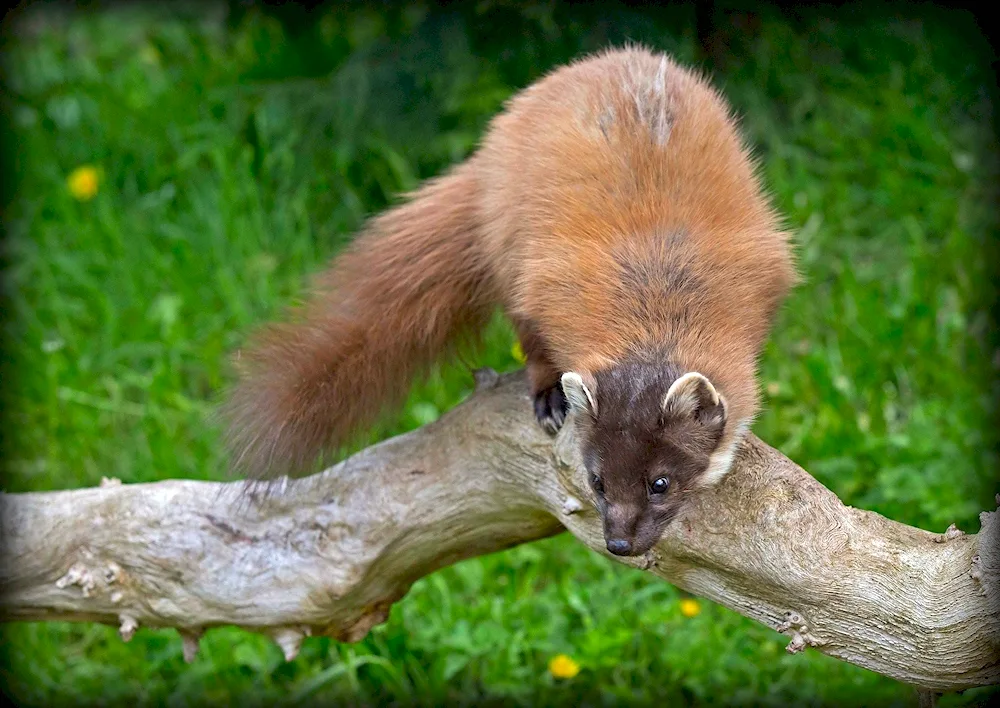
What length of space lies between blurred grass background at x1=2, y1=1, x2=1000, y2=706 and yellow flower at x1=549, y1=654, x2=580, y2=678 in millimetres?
110

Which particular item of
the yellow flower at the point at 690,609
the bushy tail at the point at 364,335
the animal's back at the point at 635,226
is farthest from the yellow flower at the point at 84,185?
the yellow flower at the point at 690,609

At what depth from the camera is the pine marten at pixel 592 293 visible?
3.39 m

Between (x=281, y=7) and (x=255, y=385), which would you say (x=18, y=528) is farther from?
(x=281, y=7)

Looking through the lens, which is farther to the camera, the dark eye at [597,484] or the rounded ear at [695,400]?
the dark eye at [597,484]

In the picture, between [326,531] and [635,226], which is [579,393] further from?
[326,531]

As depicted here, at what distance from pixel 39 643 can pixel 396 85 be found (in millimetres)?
3101

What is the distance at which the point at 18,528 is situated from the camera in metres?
3.91

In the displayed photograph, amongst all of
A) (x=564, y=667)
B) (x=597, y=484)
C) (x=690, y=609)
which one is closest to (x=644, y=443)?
(x=597, y=484)

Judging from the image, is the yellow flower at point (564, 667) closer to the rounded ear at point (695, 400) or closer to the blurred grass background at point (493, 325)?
the blurred grass background at point (493, 325)

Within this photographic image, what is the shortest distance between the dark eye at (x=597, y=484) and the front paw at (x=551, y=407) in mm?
293

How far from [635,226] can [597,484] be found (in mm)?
784

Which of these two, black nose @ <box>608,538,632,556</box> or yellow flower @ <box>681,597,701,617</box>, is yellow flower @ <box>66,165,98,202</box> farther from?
black nose @ <box>608,538,632,556</box>

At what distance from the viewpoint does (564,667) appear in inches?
176

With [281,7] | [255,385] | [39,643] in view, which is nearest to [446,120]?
[281,7]
